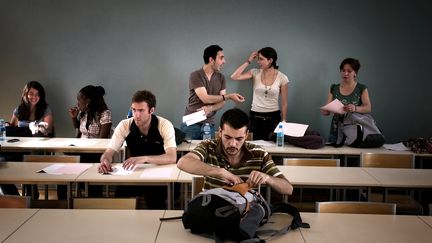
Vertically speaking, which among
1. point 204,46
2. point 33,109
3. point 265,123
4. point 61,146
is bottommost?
point 61,146

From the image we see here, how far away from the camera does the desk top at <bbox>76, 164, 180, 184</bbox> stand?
3.26 meters

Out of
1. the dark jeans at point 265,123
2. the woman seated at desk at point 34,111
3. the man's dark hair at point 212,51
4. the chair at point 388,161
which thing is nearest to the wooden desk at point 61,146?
the woman seated at desk at point 34,111

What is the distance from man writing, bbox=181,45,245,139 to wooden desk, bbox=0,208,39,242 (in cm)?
263

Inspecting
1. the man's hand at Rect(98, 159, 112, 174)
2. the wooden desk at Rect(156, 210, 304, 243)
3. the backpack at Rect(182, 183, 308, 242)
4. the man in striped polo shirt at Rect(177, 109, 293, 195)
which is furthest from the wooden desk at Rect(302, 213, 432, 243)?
the man's hand at Rect(98, 159, 112, 174)

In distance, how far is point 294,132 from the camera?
190 inches

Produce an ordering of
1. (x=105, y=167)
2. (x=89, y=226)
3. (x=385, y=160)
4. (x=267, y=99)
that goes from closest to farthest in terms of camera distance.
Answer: (x=89, y=226), (x=105, y=167), (x=385, y=160), (x=267, y=99)

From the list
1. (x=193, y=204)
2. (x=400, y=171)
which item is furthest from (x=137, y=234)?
(x=400, y=171)

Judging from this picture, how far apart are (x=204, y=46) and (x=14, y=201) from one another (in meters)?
3.68

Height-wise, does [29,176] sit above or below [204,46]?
below

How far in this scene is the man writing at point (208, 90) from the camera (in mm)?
4934

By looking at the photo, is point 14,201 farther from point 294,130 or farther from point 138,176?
point 294,130

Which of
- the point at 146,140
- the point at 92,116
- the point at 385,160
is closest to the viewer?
the point at 146,140

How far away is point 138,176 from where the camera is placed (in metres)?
3.33

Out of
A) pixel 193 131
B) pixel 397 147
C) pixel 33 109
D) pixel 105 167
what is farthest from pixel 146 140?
pixel 397 147
